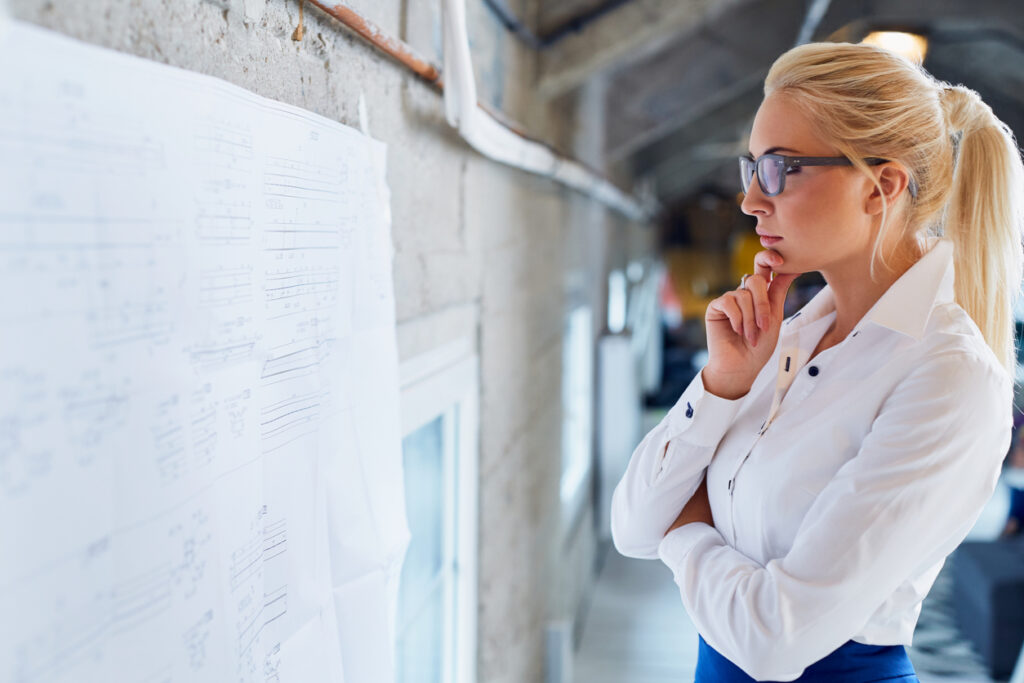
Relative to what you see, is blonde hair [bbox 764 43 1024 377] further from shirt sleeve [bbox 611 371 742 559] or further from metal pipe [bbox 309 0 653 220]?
metal pipe [bbox 309 0 653 220]

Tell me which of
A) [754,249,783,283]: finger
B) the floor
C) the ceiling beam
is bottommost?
the floor

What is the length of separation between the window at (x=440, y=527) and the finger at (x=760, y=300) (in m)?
0.69

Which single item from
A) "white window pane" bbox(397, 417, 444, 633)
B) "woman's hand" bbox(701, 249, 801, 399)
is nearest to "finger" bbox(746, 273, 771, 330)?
"woman's hand" bbox(701, 249, 801, 399)

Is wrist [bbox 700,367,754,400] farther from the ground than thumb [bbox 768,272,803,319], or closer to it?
closer to it

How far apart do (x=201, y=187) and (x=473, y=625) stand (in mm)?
1775

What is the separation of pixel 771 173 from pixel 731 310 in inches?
9.4

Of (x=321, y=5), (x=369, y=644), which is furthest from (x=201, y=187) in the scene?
(x=369, y=644)

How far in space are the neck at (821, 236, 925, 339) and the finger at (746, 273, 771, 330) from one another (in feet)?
0.33

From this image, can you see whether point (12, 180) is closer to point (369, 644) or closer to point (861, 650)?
point (369, 644)

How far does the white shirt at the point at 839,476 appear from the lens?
1.09 m

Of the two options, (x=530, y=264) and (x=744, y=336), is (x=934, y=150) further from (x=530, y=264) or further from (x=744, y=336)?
(x=530, y=264)

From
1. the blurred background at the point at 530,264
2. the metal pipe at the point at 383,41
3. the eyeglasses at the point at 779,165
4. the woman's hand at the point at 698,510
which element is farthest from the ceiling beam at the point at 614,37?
the woman's hand at the point at 698,510

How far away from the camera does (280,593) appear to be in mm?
1007

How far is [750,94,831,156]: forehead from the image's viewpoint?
1259mm
